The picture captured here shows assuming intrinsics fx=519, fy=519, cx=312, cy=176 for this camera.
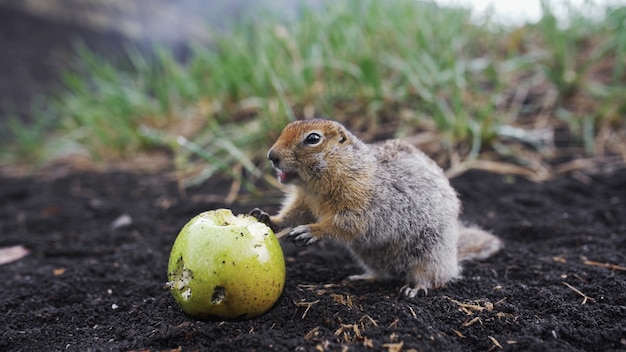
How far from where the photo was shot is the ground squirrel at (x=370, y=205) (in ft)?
8.09

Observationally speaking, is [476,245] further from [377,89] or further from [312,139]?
[377,89]

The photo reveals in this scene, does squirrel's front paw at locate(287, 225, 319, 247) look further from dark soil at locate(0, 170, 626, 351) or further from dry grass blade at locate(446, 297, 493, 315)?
dry grass blade at locate(446, 297, 493, 315)

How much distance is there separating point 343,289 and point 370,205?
1.38 feet

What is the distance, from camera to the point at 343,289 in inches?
97.7

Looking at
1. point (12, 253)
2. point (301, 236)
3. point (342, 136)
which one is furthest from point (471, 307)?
point (12, 253)

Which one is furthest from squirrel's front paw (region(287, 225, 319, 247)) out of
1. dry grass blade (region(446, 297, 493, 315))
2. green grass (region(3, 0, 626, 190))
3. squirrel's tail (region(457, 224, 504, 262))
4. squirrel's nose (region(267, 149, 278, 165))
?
green grass (region(3, 0, 626, 190))

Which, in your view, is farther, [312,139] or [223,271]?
[312,139]

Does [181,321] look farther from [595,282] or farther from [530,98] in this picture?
[530,98]

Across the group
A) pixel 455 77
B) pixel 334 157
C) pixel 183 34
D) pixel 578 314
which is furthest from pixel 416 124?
pixel 183 34

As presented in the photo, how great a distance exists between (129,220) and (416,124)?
2.63 metres

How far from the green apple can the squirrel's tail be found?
125 centimetres

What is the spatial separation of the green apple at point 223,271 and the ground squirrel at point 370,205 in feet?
1.26

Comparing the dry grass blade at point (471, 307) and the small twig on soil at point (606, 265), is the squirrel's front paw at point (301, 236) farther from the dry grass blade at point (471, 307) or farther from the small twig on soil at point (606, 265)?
the small twig on soil at point (606, 265)

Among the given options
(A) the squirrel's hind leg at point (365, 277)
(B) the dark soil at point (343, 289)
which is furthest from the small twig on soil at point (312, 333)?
(A) the squirrel's hind leg at point (365, 277)
